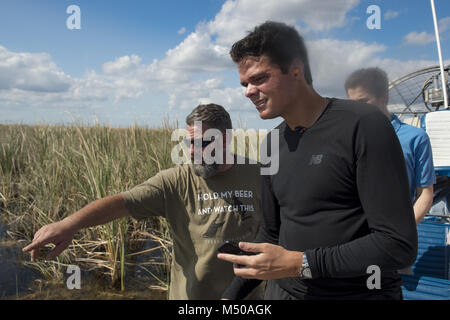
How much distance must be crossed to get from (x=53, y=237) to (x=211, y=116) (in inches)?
44.7

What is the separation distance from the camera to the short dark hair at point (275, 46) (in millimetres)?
1100


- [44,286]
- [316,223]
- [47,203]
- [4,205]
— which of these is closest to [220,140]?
[316,223]

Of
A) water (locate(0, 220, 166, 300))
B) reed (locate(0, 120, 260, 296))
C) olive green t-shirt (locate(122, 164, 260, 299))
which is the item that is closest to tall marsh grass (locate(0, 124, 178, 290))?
A: reed (locate(0, 120, 260, 296))

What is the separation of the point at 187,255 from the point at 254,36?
1.34m

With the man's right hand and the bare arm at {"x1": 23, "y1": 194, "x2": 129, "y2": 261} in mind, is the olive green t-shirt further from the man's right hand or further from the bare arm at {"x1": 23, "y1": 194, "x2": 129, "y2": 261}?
the man's right hand

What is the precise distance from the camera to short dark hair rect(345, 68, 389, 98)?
2047 mm

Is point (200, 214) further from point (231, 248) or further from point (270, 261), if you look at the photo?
point (270, 261)

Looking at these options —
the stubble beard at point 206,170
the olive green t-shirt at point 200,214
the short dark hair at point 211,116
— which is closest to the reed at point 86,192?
the olive green t-shirt at point 200,214

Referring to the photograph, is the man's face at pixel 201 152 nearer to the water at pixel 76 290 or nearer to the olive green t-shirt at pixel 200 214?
the olive green t-shirt at pixel 200 214

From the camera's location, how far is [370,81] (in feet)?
6.73

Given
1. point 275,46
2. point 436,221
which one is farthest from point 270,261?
point 436,221

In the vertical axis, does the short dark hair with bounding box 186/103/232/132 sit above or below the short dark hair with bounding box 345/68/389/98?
below
